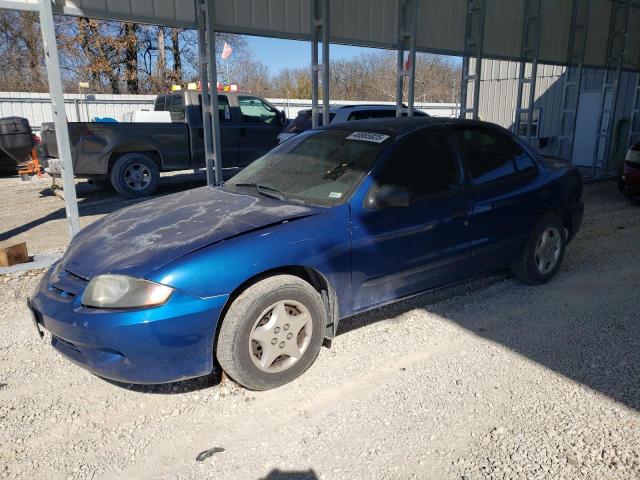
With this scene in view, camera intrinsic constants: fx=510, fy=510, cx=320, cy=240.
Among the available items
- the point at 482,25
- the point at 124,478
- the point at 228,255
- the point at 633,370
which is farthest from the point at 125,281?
the point at 482,25

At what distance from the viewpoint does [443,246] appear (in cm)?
403

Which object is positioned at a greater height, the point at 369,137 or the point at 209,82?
the point at 209,82

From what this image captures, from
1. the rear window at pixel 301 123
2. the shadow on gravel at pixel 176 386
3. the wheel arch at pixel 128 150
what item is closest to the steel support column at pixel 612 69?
the rear window at pixel 301 123

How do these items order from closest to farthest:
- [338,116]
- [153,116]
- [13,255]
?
1. [13,255]
2. [338,116]
3. [153,116]

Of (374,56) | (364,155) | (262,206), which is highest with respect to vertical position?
(374,56)

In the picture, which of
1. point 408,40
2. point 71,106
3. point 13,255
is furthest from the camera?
point 71,106

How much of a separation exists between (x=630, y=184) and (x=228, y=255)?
8.72m

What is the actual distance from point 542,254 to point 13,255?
18.1 feet

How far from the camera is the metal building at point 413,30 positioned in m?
5.98

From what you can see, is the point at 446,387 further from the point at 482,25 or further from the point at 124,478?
the point at 482,25

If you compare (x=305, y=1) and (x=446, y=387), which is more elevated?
(x=305, y=1)

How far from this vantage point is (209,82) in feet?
22.8

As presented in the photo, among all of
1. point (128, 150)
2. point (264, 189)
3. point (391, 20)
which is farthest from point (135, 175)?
point (264, 189)

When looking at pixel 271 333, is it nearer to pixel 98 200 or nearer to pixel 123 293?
pixel 123 293
